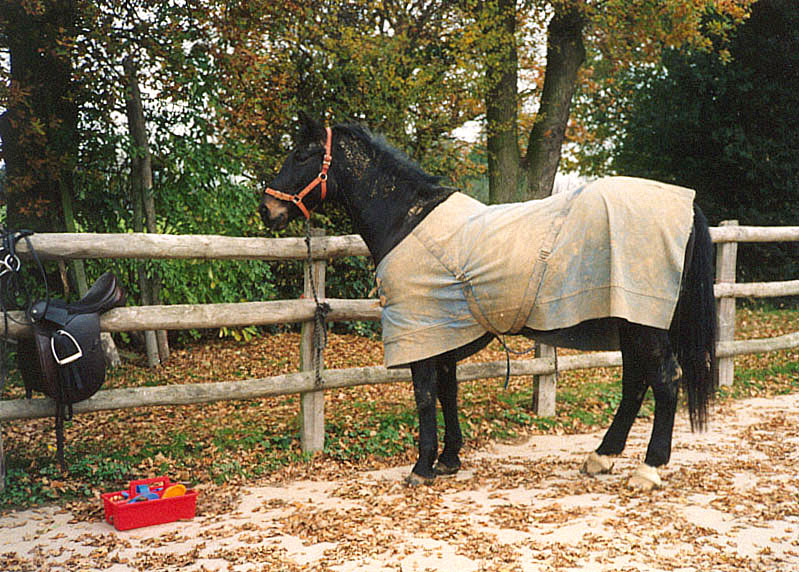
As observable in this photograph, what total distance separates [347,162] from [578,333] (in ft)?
6.00

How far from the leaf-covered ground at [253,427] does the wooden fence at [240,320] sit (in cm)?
29

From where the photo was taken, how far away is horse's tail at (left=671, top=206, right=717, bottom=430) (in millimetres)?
4215

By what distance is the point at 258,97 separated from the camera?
26.3 ft

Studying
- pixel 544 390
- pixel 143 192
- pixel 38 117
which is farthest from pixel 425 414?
pixel 38 117

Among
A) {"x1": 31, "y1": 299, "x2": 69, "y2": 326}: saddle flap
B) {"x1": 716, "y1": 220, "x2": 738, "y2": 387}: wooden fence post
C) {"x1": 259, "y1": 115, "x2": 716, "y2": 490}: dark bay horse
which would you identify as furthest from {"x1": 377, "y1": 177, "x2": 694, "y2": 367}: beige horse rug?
{"x1": 716, "y1": 220, "x2": 738, "y2": 387}: wooden fence post

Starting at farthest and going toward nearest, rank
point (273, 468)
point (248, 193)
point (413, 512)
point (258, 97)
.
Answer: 1. point (248, 193)
2. point (258, 97)
3. point (273, 468)
4. point (413, 512)

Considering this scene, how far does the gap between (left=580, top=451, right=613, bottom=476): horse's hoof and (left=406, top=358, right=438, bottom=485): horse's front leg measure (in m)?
1.00

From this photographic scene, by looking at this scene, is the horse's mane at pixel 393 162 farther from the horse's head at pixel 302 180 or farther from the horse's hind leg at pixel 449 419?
the horse's hind leg at pixel 449 419

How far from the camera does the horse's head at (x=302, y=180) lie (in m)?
4.43

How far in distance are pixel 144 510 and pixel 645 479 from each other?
2.82 m

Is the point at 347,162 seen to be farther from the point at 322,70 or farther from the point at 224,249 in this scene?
the point at 322,70

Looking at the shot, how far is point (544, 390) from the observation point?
604 centimetres

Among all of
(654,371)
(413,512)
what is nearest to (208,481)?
(413,512)

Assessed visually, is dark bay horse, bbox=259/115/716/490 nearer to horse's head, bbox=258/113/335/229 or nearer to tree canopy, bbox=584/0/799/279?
horse's head, bbox=258/113/335/229
